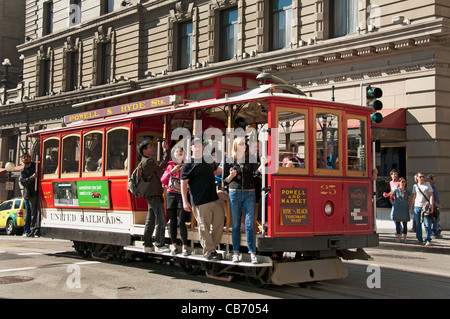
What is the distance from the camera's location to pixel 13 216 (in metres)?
22.2

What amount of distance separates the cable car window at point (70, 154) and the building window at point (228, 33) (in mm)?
15366

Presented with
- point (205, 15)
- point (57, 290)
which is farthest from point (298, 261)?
point (205, 15)

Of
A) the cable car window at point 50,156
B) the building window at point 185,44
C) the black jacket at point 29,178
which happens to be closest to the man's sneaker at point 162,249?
the cable car window at point 50,156

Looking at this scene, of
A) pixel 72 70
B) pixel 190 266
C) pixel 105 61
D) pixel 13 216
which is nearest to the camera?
pixel 190 266

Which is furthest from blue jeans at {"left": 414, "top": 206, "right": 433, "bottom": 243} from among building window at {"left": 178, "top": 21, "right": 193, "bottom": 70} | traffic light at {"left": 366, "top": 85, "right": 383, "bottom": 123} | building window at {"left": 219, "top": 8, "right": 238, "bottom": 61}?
building window at {"left": 178, "top": 21, "right": 193, "bottom": 70}

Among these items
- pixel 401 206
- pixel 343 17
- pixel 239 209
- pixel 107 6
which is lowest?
pixel 401 206

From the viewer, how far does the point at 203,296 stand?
7867 mm

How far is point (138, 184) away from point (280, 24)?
16.8 meters

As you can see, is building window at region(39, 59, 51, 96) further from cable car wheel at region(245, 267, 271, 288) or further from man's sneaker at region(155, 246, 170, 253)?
cable car wheel at region(245, 267, 271, 288)

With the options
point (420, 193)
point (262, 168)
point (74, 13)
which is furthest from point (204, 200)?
point (74, 13)

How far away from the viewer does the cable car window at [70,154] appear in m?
12.1

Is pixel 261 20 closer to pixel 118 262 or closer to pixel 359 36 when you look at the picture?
pixel 359 36

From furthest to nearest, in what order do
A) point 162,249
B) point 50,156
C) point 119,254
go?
1. point 50,156
2. point 119,254
3. point 162,249

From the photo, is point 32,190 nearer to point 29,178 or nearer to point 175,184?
point 29,178
